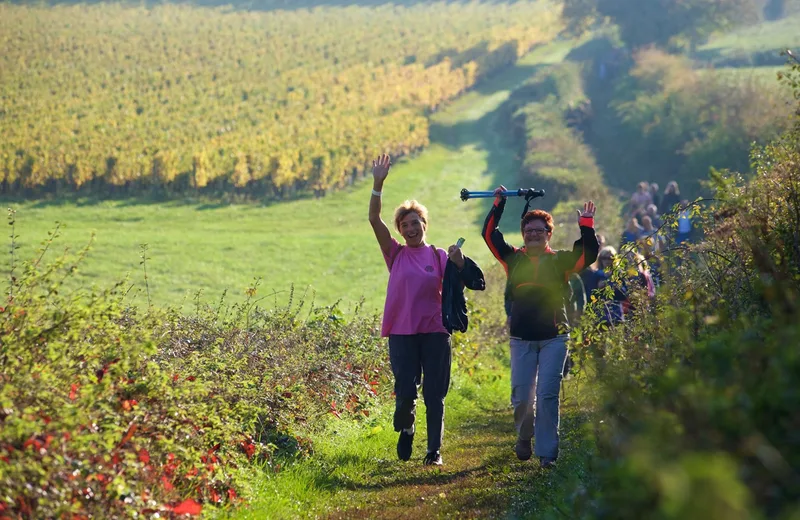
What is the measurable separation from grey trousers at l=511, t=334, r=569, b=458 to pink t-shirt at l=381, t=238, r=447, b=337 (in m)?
0.70

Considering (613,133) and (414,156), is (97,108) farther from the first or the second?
(613,133)

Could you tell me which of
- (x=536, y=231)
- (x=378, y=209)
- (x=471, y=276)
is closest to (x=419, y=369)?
(x=471, y=276)

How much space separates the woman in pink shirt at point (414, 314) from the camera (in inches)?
300

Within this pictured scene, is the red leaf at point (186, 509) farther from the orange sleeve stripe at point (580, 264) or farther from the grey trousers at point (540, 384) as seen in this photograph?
the orange sleeve stripe at point (580, 264)

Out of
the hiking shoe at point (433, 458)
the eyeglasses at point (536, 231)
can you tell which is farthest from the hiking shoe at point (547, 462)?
the eyeglasses at point (536, 231)

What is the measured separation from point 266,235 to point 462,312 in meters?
21.4

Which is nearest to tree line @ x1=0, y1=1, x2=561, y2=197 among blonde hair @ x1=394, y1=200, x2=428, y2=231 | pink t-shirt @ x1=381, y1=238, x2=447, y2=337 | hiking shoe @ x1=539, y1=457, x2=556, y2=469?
blonde hair @ x1=394, y1=200, x2=428, y2=231

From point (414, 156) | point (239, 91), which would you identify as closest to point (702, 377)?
point (414, 156)

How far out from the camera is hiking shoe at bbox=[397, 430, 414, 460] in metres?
7.95

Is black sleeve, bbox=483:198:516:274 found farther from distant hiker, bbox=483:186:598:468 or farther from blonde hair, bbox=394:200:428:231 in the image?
blonde hair, bbox=394:200:428:231

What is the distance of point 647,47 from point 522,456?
50.9m

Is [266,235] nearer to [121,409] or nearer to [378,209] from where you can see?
[378,209]

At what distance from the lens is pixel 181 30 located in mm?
65438

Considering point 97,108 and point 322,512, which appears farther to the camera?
point 97,108
